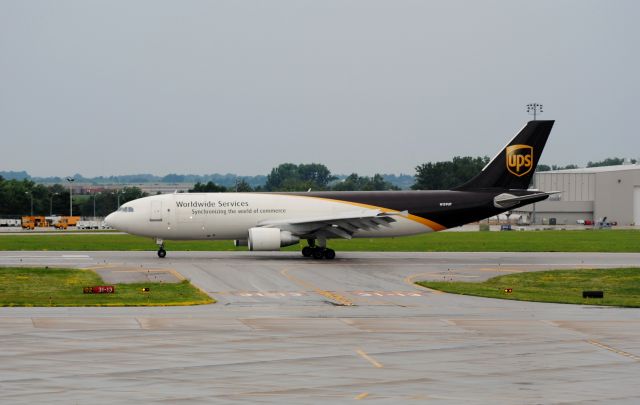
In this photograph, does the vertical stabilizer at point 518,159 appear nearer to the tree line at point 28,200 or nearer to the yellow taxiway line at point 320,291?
the yellow taxiway line at point 320,291

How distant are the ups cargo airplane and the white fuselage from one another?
6cm

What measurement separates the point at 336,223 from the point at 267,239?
14.6ft

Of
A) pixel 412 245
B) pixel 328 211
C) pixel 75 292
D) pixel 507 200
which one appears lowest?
pixel 75 292

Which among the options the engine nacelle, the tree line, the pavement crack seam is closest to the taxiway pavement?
the pavement crack seam

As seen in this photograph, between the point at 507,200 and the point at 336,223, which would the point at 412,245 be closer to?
the point at 507,200

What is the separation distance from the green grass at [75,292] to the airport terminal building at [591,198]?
122054 mm

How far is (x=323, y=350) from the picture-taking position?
77.9 feet

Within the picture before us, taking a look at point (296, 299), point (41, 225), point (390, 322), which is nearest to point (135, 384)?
point (390, 322)

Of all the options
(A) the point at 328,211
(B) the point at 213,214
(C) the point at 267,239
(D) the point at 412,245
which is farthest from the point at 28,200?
(C) the point at 267,239

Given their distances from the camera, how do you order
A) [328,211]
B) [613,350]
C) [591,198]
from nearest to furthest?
1. [613,350]
2. [328,211]
3. [591,198]

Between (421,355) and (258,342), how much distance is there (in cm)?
459

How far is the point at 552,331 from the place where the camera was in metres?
27.8

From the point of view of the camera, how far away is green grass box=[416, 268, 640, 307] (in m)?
37.5

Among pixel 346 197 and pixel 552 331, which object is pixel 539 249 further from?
pixel 552 331
